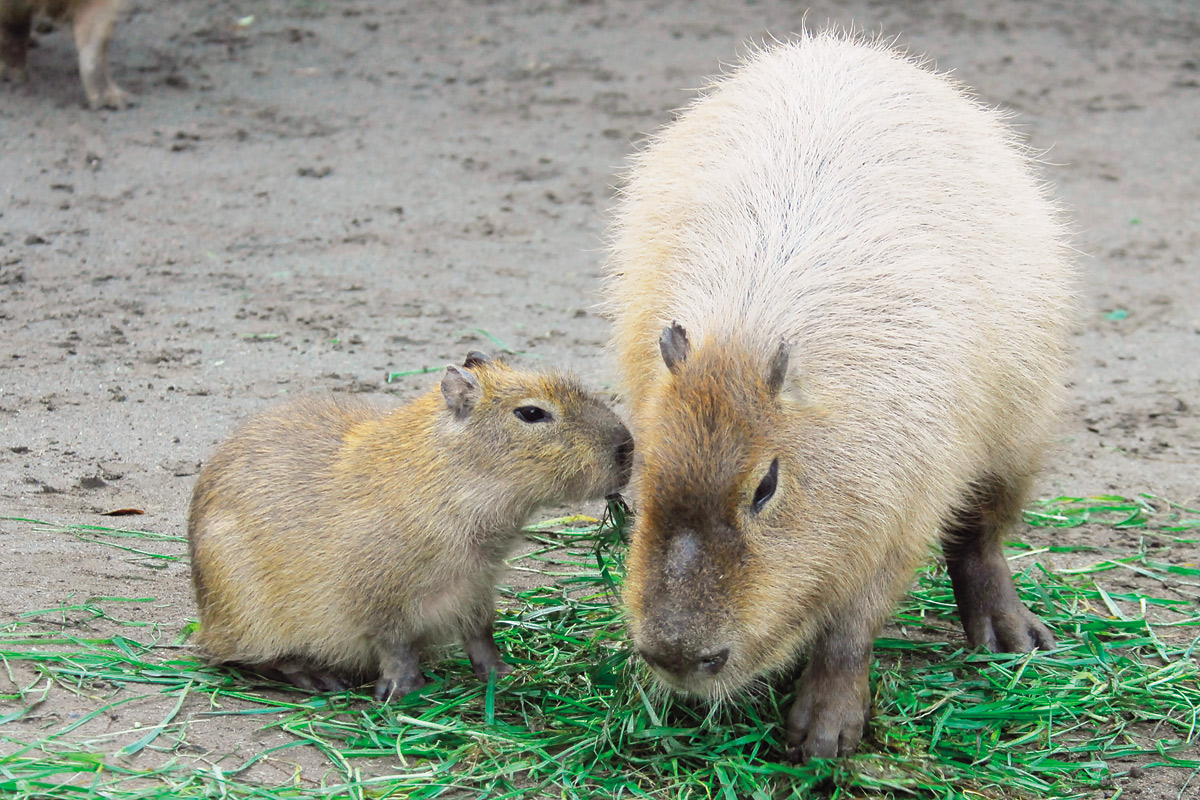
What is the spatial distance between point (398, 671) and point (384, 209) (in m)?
4.41

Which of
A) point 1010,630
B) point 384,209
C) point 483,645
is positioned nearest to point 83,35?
point 384,209

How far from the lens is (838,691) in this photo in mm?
3070

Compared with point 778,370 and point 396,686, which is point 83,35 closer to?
point 396,686

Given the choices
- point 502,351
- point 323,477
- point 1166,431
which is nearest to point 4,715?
point 323,477

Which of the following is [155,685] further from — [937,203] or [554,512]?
[937,203]

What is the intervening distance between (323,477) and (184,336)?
2448 mm

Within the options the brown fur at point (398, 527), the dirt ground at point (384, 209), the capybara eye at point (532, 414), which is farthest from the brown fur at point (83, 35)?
the capybara eye at point (532, 414)

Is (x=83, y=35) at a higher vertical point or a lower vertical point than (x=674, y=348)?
lower

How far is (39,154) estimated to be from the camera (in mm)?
7398

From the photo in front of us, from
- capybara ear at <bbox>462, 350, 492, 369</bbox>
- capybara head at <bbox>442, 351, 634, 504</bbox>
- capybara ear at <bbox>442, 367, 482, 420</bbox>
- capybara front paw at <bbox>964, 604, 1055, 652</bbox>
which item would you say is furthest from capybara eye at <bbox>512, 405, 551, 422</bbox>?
capybara front paw at <bbox>964, 604, 1055, 652</bbox>

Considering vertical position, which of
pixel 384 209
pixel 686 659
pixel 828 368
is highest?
pixel 828 368

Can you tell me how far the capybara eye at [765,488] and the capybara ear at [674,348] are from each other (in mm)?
315

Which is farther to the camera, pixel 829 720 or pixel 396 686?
pixel 396 686

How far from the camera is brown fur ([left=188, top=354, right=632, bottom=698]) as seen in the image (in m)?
3.28
